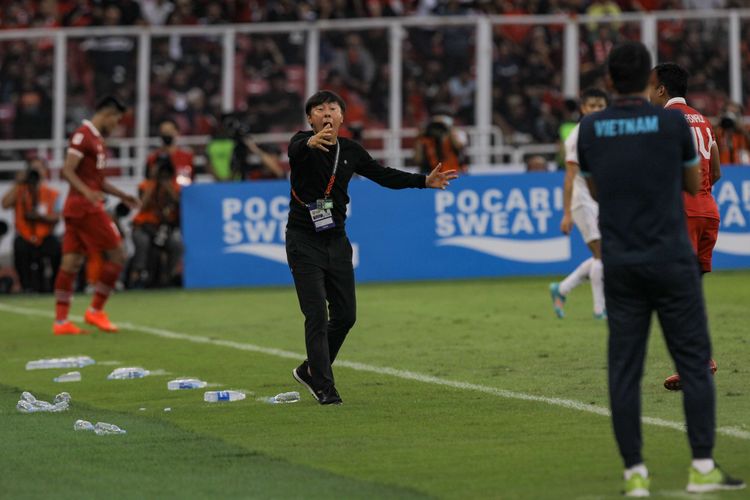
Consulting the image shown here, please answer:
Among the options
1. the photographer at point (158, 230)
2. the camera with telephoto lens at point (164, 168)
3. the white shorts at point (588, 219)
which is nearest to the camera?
the white shorts at point (588, 219)

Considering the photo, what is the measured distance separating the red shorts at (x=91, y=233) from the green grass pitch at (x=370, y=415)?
0.95 meters

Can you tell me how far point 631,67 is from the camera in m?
7.17

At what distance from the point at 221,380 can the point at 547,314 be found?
558 centimetres

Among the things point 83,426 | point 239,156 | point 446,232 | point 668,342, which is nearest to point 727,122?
point 446,232

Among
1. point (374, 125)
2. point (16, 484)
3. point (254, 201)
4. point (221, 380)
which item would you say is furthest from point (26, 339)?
point (374, 125)

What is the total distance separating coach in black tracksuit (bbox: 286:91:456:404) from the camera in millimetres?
10547

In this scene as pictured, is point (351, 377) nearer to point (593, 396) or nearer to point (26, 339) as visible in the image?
point (593, 396)

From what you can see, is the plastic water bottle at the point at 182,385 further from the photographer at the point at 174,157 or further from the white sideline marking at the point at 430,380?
the photographer at the point at 174,157

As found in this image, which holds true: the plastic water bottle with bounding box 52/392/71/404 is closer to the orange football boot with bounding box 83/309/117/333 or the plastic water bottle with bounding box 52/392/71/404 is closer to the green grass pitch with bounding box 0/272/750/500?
the green grass pitch with bounding box 0/272/750/500

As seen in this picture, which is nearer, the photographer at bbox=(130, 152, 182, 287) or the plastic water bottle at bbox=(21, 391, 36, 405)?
the plastic water bottle at bbox=(21, 391, 36, 405)

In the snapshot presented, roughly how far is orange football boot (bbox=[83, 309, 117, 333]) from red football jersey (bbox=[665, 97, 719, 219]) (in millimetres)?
8012

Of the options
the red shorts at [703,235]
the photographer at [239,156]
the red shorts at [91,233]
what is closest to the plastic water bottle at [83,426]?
the red shorts at [703,235]

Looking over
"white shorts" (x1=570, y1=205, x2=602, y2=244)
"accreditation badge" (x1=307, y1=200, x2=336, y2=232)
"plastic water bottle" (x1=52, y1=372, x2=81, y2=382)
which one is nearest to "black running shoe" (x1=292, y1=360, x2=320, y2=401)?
"accreditation badge" (x1=307, y1=200, x2=336, y2=232)

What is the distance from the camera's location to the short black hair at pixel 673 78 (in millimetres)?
10289
